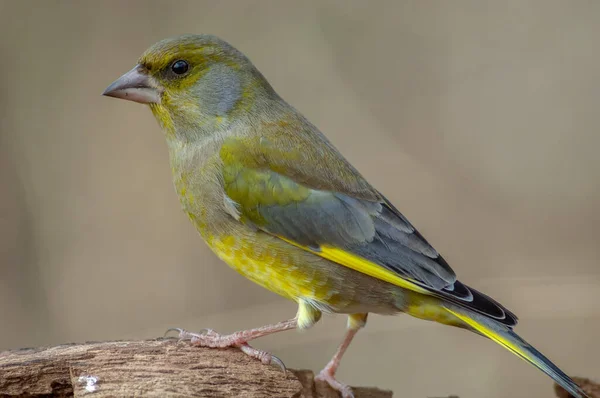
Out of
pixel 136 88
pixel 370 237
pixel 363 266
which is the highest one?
pixel 136 88

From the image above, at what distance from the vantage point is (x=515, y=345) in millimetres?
3980

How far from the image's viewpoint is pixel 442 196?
6.94m

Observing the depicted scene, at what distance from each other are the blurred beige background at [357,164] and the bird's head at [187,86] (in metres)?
1.99

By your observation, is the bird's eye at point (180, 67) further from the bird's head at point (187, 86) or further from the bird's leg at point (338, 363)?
the bird's leg at point (338, 363)

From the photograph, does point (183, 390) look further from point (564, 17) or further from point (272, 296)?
point (564, 17)

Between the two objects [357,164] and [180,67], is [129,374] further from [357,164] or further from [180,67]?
[357,164]

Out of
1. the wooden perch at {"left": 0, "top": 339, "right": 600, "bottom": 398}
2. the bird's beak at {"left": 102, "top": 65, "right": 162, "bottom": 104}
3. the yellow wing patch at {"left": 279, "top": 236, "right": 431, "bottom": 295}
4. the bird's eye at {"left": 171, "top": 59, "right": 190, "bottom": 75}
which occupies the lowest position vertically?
the wooden perch at {"left": 0, "top": 339, "right": 600, "bottom": 398}

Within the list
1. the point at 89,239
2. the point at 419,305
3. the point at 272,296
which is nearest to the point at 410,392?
the point at 272,296

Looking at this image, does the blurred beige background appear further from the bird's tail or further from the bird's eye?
the bird's eye

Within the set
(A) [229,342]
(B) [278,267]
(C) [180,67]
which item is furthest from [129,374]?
(C) [180,67]

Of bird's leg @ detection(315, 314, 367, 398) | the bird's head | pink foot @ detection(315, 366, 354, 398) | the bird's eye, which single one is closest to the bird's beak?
the bird's head

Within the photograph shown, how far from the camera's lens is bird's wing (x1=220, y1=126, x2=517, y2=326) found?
163 inches

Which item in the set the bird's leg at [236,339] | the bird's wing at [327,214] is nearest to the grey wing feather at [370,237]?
the bird's wing at [327,214]

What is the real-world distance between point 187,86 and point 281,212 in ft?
2.66
